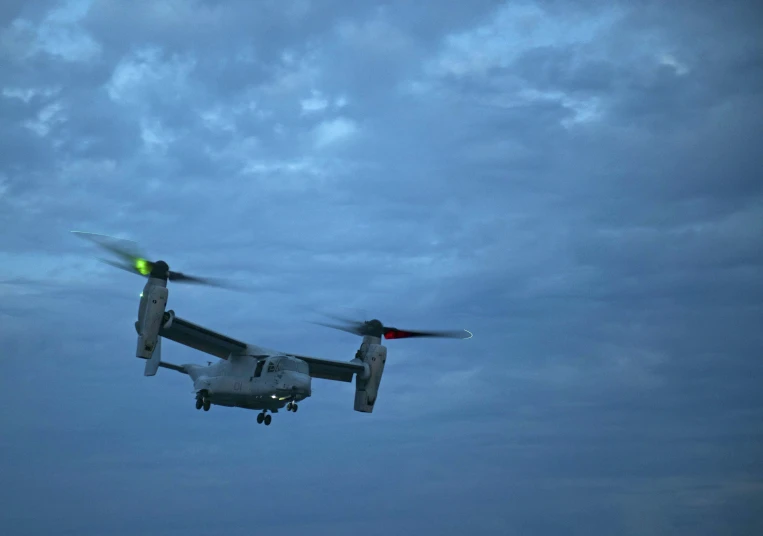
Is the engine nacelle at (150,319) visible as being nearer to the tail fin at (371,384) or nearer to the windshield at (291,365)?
the windshield at (291,365)

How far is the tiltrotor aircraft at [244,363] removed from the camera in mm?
51406

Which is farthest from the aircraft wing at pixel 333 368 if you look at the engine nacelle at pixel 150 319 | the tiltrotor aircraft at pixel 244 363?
the engine nacelle at pixel 150 319

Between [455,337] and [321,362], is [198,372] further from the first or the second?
[455,337]

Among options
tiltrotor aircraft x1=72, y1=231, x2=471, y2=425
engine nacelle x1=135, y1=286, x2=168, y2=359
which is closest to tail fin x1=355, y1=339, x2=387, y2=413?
tiltrotor aircraft x1=72, y1=231, x2=471, y2=425

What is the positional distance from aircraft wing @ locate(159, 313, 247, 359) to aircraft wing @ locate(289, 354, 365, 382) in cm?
491

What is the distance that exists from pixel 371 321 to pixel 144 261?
20.3 metres

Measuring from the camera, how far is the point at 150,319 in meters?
50.5

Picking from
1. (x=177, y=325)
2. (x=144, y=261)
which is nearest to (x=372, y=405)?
(x=177, y=325)

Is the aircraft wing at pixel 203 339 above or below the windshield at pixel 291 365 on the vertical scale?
above

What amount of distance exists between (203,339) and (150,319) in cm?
960

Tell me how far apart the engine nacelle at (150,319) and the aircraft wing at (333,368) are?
14.2m

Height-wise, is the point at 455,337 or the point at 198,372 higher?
the point at 455,337

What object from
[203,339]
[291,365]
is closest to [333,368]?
[291,365]

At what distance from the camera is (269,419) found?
6206 centimetres
